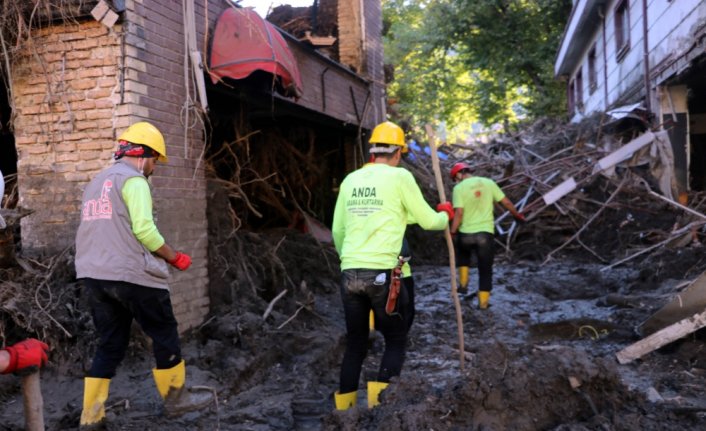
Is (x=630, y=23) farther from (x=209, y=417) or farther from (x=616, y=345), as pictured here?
(x=209, y=417)

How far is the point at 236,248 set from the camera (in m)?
7.00

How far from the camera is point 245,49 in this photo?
6203mm

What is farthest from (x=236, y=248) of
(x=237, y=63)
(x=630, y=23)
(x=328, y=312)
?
(x=630, y=23)

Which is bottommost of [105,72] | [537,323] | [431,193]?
[537,323]

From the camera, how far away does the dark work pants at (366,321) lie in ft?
13.1

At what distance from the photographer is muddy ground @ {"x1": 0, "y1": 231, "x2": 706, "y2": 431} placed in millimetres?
3719

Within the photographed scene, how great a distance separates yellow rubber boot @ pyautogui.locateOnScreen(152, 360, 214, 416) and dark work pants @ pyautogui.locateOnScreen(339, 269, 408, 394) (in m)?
1.09

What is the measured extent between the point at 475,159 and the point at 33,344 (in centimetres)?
1441

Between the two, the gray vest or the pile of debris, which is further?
the pile of debris

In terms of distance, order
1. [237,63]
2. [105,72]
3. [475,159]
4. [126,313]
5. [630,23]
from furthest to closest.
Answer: [475,159] < [630,23] < [237,63] < [105,72] < [126,313]

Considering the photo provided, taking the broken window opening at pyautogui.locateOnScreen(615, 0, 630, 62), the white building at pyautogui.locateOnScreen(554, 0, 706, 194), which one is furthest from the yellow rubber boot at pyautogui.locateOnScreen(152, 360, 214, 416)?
the broken window opening at pyautogui.locateOnScreen(615, 0, 630, 62)

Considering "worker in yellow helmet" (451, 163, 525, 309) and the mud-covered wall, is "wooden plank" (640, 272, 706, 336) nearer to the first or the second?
"worker in yellow helmet" (451, 163, 525, 309)

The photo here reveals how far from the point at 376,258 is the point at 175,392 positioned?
169cm

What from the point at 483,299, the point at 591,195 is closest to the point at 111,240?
the point at 483,299
